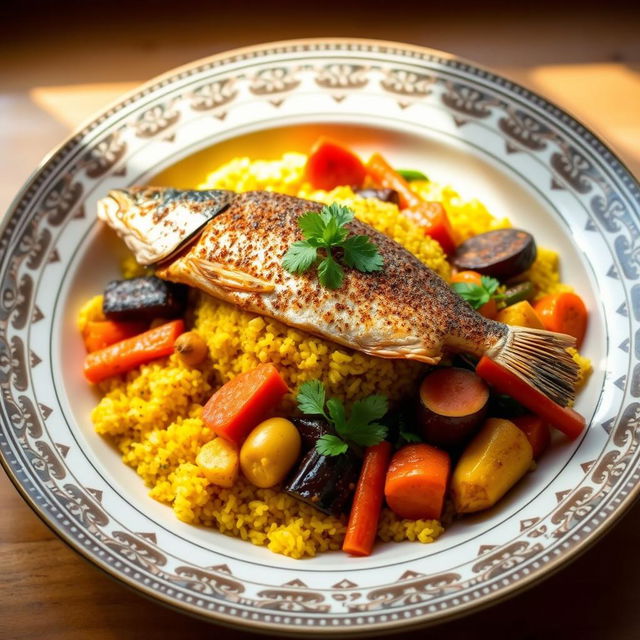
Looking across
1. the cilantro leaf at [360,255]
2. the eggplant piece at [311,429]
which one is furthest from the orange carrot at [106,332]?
the cilantro leaf at [360,255]

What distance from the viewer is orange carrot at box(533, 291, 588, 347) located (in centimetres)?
414

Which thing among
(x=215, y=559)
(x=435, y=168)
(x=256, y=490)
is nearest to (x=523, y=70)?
(x=435, y=168)

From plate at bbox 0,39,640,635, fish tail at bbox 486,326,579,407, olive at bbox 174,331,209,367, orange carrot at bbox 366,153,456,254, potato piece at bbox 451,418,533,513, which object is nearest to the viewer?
plate at bbox 0,39,640,635

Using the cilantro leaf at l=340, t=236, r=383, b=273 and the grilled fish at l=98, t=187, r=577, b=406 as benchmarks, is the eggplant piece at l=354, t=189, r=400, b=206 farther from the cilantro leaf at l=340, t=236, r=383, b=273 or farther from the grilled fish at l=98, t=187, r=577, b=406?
the cilantro leaf at l=340, t=236, r=383, b=273

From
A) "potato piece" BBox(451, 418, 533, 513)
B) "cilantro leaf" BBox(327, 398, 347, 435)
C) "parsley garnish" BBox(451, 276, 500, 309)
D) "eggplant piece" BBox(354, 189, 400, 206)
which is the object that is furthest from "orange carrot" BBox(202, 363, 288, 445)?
"eggplant piece" BBox(354, 189, 400, 206)

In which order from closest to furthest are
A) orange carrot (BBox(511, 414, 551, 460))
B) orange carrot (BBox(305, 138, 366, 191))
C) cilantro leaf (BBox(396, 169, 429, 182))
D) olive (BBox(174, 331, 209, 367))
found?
orange carrot (BBox(511, 414, 551, 460)), olive (BBox(174, 331, 209, 367)), orange carrot (BBox(305, 138, 366, 191)), cilantro leaf (BBox(396, 169, 429, 182))

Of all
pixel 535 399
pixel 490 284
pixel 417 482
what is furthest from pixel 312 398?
pixel 490 284

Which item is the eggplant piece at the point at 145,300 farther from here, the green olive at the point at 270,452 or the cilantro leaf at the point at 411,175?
the cilantro leaf at the point at 411,175

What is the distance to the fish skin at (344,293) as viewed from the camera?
144 inches

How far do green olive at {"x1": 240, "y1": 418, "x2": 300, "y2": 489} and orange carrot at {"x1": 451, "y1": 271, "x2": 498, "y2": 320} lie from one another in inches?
47.3

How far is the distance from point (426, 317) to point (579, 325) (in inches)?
39.2

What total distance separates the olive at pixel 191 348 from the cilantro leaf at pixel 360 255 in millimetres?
878

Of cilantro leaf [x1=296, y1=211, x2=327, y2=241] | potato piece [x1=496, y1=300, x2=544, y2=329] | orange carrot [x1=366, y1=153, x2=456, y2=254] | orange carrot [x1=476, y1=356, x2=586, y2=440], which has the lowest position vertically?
orange carrot [x1=476, y1=356, x2=586, y2=440]

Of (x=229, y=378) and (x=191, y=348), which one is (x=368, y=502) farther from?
(x=191, y=348)
